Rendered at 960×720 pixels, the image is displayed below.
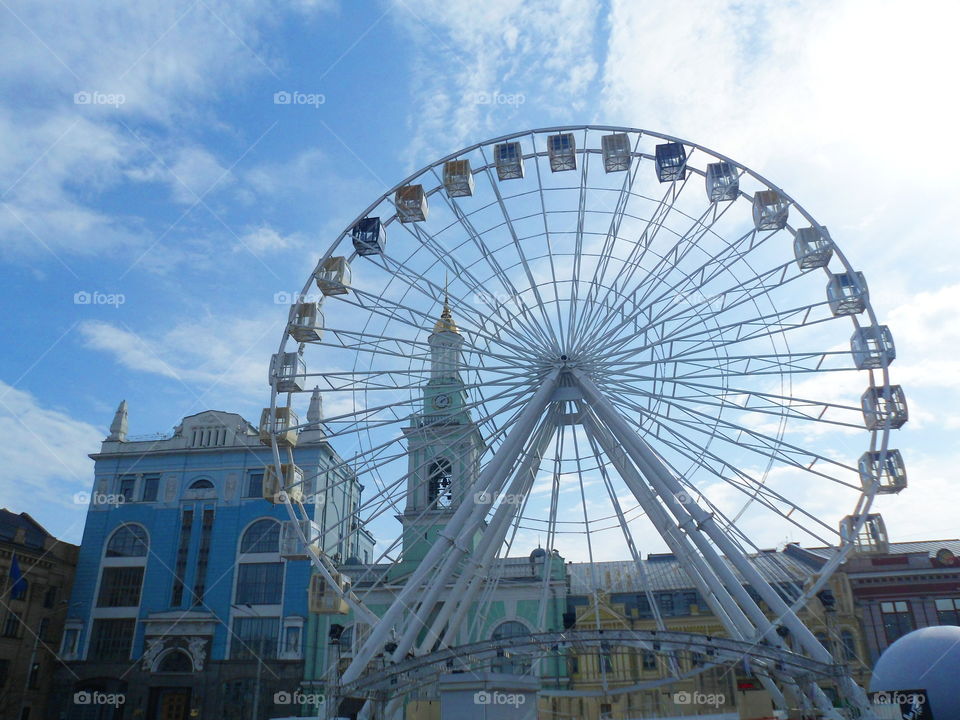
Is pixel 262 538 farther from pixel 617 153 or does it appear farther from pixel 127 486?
pixel 617 153

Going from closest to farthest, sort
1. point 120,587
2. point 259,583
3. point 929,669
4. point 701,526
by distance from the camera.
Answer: point 701,526 → point 929,669 → point 259,583 → point 120,587

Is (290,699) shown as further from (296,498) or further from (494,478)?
(494,478)

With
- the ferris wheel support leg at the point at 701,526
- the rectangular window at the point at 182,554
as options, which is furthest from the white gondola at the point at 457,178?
the rectangular window at the point at 182,554

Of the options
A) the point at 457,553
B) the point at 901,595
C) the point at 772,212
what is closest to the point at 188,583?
the point at 457,553

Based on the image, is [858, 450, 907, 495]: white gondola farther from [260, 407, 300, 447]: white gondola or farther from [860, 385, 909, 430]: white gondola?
[260, 407, 300, 447]: white gondola

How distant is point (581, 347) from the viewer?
2814 centimetres

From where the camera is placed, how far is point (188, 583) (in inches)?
1937

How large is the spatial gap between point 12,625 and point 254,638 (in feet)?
45.5

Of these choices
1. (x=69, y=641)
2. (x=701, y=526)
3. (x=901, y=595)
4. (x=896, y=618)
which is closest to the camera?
(x=701, y=526)

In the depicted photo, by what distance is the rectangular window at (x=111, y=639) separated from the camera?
157 ft

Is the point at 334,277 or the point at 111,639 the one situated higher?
the point at 334,277

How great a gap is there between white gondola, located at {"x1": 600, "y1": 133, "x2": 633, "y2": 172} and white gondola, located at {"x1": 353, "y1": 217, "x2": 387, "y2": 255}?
8827 millimetres

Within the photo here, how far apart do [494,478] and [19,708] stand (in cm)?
3643

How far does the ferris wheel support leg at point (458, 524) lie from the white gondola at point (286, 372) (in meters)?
7.97
